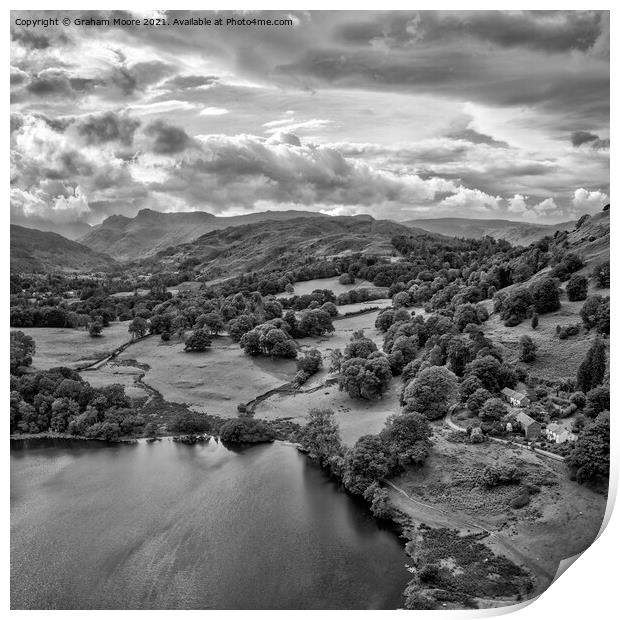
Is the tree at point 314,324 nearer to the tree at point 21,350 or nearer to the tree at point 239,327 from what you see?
the tree at point 239,327

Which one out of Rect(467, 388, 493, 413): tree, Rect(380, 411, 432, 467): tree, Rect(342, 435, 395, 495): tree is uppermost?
Rect(467, 388, 493, 413): tree

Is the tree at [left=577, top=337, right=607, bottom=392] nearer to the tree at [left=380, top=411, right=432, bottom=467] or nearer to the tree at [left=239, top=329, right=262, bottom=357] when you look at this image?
the tree at [left=380, top=411, right=432, bottom=467]

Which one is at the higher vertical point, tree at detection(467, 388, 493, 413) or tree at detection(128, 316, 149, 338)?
tree at detection(128, 316, 149, 338)

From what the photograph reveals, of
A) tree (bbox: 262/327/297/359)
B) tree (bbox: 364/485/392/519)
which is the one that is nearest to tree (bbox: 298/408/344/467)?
tree (bbox: 364/485/392/519)

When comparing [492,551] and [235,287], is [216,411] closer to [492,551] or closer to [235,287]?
[492,551]

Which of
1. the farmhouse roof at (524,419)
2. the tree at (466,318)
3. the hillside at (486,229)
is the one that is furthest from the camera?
the hillside at (486,229)

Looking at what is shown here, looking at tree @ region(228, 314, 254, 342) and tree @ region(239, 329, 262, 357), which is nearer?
tree @ region(239, 329, 262, 357)

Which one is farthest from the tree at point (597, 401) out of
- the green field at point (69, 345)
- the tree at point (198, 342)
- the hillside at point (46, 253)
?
the green field at point (69, 345)
